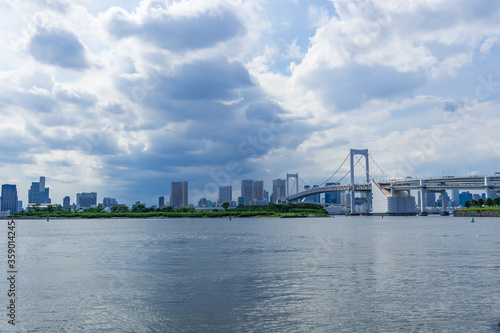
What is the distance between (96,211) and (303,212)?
264 ft

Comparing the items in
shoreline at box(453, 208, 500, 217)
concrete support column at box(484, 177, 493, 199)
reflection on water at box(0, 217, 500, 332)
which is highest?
concrete support column at box(484, 177, 493, 199)

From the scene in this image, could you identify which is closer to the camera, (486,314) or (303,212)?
(486,314)

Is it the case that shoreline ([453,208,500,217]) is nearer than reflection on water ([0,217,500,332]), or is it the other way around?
reflection on water ([0,217,500,332])

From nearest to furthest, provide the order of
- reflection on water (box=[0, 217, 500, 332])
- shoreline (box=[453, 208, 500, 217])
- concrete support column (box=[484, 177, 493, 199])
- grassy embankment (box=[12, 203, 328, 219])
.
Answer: reflection on water (box=[0, 217, 500, 332])
shoreline (box=[453, 208, 500, 217])
concrete support column (box=[484, 177, 493, 199])
grassy embankment (box=[12, 203, 328, 219])

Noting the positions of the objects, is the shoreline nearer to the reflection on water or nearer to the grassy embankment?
the grassy embankment

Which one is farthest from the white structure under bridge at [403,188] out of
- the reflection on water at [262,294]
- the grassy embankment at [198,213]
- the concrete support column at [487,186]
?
the reflection on water at [262,294]

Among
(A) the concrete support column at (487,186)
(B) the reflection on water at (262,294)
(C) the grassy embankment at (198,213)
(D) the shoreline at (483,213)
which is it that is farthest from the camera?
(C) the grassy embankment at (198,213)

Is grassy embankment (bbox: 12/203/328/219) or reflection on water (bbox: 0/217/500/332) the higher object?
reflection on water (bbox: 0/217/500/332)

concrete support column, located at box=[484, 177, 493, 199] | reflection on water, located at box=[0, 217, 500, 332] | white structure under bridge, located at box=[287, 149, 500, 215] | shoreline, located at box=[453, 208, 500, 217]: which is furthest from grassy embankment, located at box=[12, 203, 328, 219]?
reflection on water, located at box=[0, 217, 500, 332]

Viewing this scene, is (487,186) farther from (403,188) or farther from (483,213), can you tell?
(403,188)

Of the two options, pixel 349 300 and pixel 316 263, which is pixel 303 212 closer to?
pixel 316 263

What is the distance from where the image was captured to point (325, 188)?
→ 163 meters

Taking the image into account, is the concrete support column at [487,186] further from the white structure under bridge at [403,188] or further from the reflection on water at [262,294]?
the reflection on water at [262,294]

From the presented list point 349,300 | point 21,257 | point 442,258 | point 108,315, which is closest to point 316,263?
point 442,258
